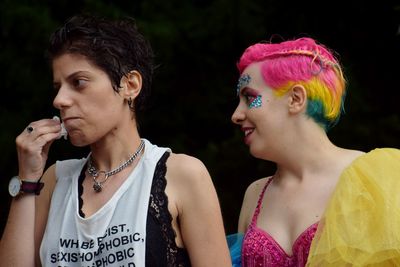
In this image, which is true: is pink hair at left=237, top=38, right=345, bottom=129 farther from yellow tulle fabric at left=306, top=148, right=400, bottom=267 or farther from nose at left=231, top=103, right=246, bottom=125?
yellow tulle fabric at left=306, top=148, right=400, bottom=267

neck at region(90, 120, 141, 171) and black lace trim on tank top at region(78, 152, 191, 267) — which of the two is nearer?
black lace trim on tank top at region(78, 152, 191, 267)

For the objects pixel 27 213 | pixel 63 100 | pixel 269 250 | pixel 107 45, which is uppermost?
pixel 107 45

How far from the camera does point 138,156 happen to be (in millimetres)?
2684

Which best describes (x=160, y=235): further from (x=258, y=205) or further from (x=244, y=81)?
(x=244, y=81)

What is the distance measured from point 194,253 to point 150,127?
9.09 ft

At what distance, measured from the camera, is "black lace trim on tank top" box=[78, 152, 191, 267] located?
97.8 inches

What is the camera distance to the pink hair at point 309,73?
9.84 ft

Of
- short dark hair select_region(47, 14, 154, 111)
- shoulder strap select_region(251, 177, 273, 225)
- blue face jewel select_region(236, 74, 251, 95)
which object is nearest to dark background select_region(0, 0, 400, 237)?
shoulder strap select_region(251, 177, 273, 225)

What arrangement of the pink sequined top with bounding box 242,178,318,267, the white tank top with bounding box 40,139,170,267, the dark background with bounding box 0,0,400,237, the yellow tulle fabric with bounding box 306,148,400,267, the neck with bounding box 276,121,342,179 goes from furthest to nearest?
the dark background with bounding box 0,0,400,237, the neck with bounding box 276,121,342,179, the pink sequined top with bounding box 242,178,318,267, the yellow tulle fabric with bounding box 306,148,400,267, the white tank top with bounding box 40,139,170,267

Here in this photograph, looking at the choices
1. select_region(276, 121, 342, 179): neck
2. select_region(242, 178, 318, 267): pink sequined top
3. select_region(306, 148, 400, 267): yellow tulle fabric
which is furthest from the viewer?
select_region(276, 121, 342, 179): neck

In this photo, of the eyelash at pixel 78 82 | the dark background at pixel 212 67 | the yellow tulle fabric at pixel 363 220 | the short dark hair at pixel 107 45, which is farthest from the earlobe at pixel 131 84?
the dark background at pixel 212 67

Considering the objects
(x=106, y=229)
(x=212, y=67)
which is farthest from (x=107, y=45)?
(x=212, y=67)

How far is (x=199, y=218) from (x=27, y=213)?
57 centimetres

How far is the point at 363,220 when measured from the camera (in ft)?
8.76
